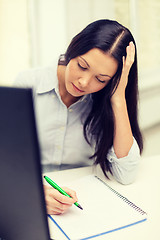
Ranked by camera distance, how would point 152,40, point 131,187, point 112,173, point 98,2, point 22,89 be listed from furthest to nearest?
point 152,40, point 98,2, point 112,173, point 131,187, point 22,89

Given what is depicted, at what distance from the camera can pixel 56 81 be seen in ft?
3.90

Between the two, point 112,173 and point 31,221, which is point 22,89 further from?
point 112,173

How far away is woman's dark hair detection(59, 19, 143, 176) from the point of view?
99cm

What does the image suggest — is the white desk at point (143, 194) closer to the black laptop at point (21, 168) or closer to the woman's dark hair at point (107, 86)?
the woman's dark hair at point (107, 86)

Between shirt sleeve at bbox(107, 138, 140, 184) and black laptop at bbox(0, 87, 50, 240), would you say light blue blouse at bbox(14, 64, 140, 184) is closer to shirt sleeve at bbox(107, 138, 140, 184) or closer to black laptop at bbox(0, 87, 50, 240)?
shirt sleeve at bbox(107, 138, 140, 184)

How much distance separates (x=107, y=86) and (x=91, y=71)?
0.15 meters

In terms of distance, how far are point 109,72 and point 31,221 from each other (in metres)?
0.70

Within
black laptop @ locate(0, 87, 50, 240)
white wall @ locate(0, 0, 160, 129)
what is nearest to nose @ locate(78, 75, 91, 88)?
black laptop @ locate(0, 87, 50, 240)

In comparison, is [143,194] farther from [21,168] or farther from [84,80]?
[21,168]

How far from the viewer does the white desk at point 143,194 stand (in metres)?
0.70

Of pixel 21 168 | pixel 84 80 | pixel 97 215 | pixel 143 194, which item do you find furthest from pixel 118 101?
pixel 21 168

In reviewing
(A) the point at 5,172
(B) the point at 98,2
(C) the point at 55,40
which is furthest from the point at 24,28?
(A) the point at 5,172

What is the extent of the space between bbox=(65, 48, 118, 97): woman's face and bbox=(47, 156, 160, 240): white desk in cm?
32

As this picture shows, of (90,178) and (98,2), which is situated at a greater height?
(98,2)
